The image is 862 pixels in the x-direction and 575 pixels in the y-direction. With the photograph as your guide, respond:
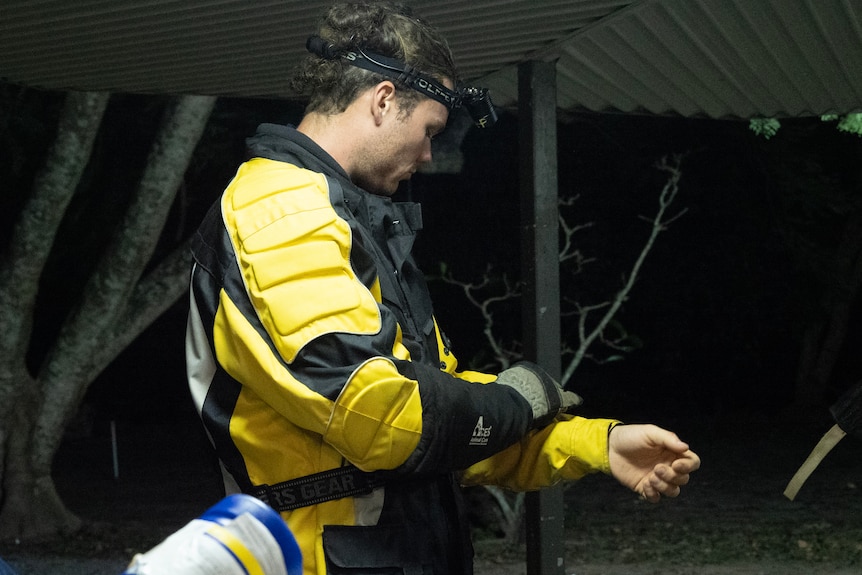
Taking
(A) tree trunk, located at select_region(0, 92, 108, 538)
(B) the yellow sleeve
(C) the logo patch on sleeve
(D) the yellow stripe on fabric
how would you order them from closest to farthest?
1. (D) the yellow stripe on fabric
2. (C) the logo patch on sleeve
3. (B) the yellow sleeve
4. (A) tree trunk, located at select_region(0, 92, 108, 538)

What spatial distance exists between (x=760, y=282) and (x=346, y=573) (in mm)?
11533

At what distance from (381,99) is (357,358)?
593 mm

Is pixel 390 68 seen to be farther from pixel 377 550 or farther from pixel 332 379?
pixel 377 550

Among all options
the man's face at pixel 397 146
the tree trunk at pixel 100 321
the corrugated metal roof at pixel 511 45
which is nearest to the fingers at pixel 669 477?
the man's face at pixel 397 146

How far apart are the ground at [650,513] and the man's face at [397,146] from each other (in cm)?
461

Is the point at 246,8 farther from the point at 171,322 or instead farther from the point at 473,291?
the point at 171,322

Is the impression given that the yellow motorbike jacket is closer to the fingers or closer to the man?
the man

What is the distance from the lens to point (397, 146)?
81.2 inches

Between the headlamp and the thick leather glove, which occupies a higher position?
the headlamp

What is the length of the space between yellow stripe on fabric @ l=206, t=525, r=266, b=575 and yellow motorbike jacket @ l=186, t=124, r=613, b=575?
669 millimetres

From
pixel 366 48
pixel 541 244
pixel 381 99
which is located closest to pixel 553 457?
pixel 381 99

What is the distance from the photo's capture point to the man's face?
2.05m

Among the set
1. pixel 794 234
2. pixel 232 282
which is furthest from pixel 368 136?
pixel 794 234

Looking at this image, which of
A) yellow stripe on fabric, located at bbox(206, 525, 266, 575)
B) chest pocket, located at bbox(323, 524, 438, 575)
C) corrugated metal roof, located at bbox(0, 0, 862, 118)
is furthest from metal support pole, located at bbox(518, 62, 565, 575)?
yellow stripe on fabric, located at bbox(206, 525, 266, 575)
